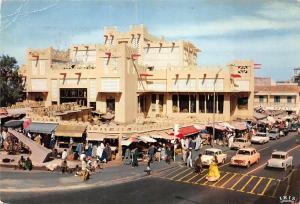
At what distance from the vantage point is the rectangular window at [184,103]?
58.1 meters

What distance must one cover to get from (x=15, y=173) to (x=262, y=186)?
56.2 ft

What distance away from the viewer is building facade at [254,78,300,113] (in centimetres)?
8206

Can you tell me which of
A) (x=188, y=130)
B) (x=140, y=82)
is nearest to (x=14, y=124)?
(x=188, y=130)

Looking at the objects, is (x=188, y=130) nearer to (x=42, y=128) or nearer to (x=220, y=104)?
(x=220, y=104)

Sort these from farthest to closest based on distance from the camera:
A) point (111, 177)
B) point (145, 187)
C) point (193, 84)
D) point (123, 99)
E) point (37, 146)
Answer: point (193, 84)
point (123, 99)
point (37, 146)
point (111, 177)
point (145, 187)

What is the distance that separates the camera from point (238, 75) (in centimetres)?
5644

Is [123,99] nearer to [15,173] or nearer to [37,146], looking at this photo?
[37,146]

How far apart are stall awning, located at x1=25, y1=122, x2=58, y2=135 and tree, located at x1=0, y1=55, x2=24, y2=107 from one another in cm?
2141

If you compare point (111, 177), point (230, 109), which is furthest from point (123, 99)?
point (111, 177)

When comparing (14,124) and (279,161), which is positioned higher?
(14,124)

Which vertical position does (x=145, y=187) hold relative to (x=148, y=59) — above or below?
below

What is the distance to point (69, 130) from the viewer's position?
35781mm

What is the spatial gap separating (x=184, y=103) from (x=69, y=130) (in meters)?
25.9

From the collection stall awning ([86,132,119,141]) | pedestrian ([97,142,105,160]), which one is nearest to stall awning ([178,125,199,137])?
stall awning ([86,132,119,141])
